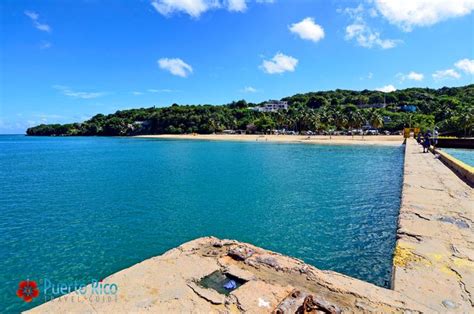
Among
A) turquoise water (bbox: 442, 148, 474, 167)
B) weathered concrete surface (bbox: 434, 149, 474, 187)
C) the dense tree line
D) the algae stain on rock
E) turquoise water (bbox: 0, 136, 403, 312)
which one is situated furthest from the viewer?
the dense tree line

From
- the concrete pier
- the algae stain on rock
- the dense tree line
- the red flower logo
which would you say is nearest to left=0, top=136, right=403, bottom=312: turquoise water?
the red flower logo

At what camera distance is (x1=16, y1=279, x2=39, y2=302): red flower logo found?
21.7 ft

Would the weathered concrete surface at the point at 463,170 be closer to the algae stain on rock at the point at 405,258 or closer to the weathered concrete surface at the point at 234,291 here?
the algae stain on rock at the point at 405,258

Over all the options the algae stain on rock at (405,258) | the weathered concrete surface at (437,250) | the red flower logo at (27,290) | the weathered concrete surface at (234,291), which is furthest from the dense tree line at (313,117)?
the red flower logo at (27,290)

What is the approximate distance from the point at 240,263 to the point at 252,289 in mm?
1080

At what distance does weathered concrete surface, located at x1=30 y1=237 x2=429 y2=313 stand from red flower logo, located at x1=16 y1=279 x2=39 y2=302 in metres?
2.95

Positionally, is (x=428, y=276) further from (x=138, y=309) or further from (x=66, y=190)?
(x=66, y=190)

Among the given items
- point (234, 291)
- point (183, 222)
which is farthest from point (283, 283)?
point (183, 222)

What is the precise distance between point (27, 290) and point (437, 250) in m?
9.48

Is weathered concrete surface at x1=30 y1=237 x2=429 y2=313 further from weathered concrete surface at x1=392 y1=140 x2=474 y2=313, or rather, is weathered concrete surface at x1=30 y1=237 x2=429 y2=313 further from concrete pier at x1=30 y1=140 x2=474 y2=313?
weathered concrete surface at x1=392 y1=140 x2=474 y2=313

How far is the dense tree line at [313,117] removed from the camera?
8364 centimetres

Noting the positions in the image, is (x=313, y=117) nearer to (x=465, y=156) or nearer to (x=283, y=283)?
(x=465, y=156)

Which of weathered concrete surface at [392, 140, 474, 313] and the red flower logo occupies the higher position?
weathered concrete surface at [392, 140, 474, 313]

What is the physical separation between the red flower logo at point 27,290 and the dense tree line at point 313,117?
225 ft
